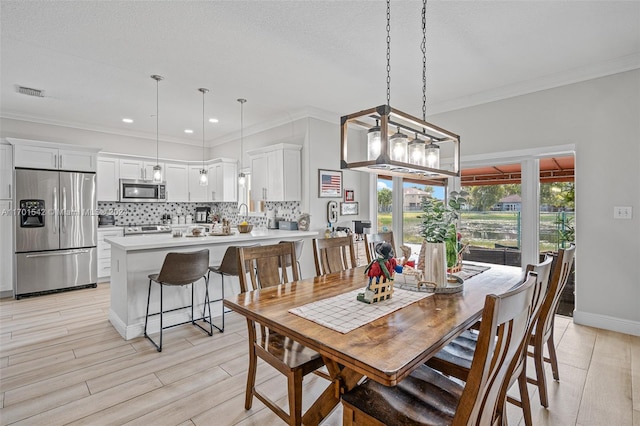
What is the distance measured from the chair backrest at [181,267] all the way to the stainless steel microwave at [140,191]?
3.52m

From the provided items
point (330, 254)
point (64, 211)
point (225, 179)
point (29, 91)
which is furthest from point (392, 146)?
point (64, 211)

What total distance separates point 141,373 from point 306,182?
10.2 feet

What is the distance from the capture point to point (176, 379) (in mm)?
2381

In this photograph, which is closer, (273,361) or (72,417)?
(273,361)

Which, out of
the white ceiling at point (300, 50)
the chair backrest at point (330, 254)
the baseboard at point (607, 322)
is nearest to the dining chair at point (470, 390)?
the chair backrest at point (330, 254)

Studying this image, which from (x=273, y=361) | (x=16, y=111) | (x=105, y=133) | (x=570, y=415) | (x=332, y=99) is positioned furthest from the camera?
(x=105, y=133)

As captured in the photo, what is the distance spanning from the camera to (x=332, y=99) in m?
4.29

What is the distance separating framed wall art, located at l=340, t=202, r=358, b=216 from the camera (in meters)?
5.19

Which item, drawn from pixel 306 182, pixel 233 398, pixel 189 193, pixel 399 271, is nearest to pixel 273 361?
pixel 233 398

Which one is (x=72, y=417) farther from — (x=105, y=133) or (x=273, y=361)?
(x=105, y=133)

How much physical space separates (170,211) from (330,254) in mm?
5116

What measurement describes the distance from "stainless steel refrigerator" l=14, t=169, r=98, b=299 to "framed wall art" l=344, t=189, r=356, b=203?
395 cm

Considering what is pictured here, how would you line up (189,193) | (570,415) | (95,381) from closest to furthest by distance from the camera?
1. (570,415)
2. (95,381)
3. (189,193)

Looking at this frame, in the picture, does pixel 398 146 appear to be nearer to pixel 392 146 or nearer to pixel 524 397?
pixel 392 146
